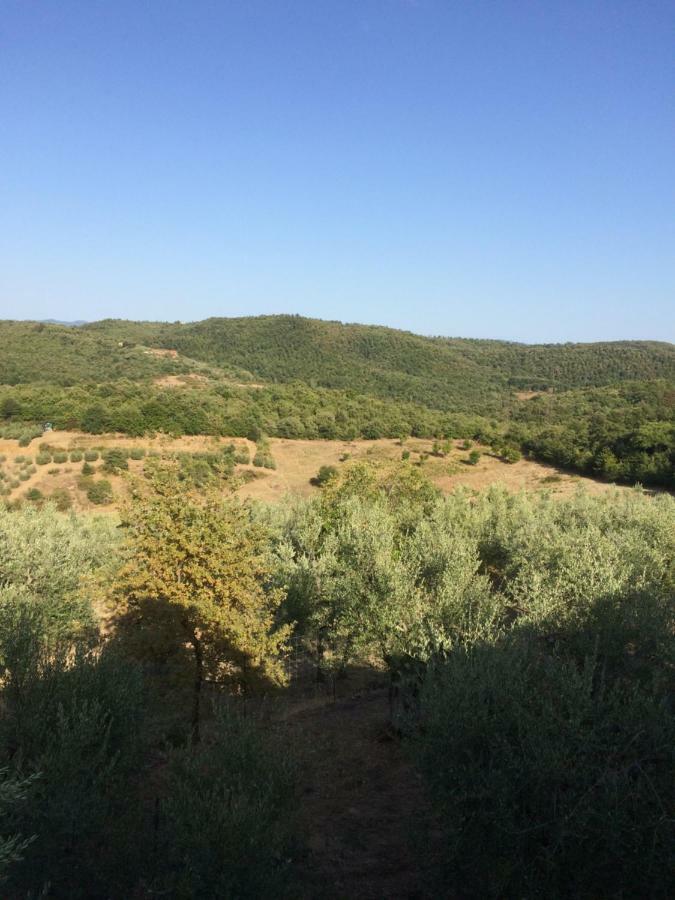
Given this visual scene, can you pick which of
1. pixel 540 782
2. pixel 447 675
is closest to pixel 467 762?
pixel 540 782

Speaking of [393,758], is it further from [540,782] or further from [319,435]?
[319,435]

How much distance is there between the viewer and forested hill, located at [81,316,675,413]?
379 ft

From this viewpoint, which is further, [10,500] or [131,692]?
[10,500]

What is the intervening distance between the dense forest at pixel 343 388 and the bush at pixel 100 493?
47.7ft

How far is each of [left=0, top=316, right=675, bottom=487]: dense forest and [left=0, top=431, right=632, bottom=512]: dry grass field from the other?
2711 millimetres

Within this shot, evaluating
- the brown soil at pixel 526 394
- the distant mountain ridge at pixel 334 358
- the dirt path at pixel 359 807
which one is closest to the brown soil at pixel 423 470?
the dirt path at pixel 359 807

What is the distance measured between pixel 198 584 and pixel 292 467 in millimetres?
44764

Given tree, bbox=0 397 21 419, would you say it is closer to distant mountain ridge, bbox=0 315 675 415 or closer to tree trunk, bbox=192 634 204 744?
distant mountain ridge, bbox=0 315 675 415

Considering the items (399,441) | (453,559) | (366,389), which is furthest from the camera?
(366,389)

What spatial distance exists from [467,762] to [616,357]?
139 meters

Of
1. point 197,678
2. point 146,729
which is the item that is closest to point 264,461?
point 197,678

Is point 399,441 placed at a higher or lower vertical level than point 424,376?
lower

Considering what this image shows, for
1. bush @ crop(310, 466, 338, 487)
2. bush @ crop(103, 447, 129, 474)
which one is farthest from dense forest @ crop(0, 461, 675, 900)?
bush @ crop(310, 466, 338, 487)

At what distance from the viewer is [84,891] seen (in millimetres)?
7512
